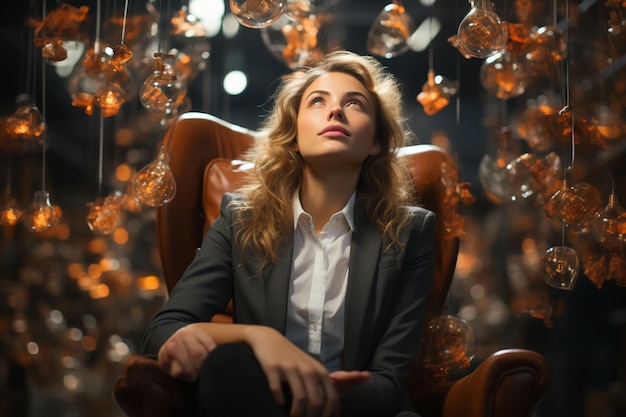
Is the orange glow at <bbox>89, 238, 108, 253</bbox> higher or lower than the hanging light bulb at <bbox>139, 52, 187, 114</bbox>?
lower

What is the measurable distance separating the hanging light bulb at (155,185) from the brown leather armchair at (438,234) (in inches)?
8.1

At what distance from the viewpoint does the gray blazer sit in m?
2.76

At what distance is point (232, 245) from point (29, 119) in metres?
1.30

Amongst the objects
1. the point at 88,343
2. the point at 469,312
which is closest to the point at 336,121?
the point at 88,343

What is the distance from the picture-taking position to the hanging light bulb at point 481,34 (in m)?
3.00

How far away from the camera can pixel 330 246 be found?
9.76 ft

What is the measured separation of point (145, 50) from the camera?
456cm

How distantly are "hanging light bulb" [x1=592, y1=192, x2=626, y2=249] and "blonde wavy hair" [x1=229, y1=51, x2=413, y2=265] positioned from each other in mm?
639

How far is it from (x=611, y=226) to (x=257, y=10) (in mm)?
1342

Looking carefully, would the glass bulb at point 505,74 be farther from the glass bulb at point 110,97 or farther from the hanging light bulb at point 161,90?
the glass bulb at point 110,97

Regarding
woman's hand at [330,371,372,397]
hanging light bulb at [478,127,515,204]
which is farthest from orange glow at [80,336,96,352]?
woman's hand at [330,371,372,397]

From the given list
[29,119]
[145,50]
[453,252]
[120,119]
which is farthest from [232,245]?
[120,119]

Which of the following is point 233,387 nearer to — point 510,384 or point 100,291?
point 510,384

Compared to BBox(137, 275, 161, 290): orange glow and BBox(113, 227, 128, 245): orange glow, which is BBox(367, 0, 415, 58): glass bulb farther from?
BBox(113, 227, 128, 245): orange glow
